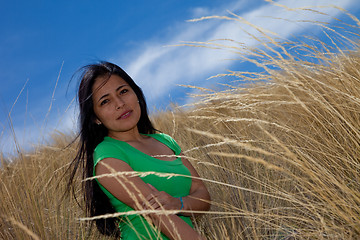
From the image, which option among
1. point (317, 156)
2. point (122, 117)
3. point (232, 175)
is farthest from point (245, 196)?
point (122, 117)

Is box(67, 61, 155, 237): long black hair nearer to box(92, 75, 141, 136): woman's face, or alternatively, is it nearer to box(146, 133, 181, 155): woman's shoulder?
box(92, 75, 141, 136): woman's face

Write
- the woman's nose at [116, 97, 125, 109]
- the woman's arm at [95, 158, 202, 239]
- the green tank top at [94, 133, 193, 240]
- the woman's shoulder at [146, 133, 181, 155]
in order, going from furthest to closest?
the woman's shoulder at [146, 133, 181, 155] < the woman's nose at [116, 97, 125, 109] < the green tank top at [94, 133, 193, 240] < the woman's arm at [95, 158, 202, 239]

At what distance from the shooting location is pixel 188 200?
1.73 m

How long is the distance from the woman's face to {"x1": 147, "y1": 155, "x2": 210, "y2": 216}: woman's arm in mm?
438

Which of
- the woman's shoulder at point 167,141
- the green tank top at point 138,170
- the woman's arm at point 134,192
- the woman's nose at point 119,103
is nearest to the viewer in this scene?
the woman's arm at point 134,192

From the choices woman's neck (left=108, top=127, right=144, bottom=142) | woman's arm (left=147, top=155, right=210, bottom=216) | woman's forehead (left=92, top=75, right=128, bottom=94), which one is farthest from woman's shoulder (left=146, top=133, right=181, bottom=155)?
woman's forehead (left=92, top=75, right=128, bottom=94)

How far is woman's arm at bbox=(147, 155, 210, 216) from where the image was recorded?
4.96 feet

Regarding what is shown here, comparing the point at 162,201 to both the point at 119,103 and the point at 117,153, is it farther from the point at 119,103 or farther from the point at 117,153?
the point at 119,103

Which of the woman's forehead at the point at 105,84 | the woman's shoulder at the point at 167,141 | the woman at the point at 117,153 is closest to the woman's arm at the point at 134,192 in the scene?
the woman at the point at 117,153

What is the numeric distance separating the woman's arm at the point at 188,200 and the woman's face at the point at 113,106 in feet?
1.44

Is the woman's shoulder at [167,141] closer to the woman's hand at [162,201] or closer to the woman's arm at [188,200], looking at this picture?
the woman's arm at [188,200]

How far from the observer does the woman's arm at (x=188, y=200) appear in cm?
151

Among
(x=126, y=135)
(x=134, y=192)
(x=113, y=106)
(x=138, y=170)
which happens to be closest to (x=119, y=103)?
(x=113, y=106)

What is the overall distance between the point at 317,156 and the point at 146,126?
1.04 metres
